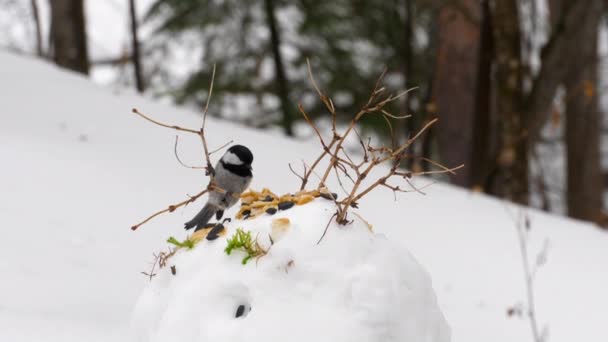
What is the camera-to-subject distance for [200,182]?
4520 mm

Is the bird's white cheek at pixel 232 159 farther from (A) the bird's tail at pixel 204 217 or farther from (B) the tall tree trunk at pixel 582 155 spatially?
(B) the tall tree trunk at pixel 582 155

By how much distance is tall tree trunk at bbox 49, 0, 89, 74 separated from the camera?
25.0ft

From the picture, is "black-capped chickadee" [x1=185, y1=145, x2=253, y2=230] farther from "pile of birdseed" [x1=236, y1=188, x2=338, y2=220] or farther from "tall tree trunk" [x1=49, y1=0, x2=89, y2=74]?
"tall tree trunk" [x1=49, y1=0, x2=89, y2=74]

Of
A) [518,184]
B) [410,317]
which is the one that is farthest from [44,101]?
[410,317]

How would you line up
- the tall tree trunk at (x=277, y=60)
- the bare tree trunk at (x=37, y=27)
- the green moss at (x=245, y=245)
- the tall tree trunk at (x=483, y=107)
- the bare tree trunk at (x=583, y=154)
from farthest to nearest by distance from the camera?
1. the bare tree trunk at (x=37, y=27)
2. the tall tree trunk at (x=277, y=60)
3. the bare tree trunk at (x=583, y=154)
4. the tall tree trunk at (x=483, y=107)
5. the green moss at (x=245, y=245)

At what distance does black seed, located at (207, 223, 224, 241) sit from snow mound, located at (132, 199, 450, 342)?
22mm

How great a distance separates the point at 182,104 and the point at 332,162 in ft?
27.1

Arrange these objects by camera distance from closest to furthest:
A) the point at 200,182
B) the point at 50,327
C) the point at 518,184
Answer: the point at 50,327 → the point at 200,182 → the point at 518,184

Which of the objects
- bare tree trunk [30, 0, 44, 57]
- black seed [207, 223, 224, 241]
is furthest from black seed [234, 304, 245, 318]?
bare tree trunk [30, 0, 44, 57]

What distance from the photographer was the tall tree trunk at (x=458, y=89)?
24.8 ft

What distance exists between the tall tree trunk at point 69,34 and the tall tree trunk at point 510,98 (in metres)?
4.73

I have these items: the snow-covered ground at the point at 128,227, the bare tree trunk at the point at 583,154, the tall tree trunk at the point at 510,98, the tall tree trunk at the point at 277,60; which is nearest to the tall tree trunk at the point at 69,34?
the snow-covered ground at the point at 128,227

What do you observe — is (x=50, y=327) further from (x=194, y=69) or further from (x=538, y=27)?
(x=538, y=27)

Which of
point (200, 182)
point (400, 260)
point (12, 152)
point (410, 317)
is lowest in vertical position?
point (200, 182)
